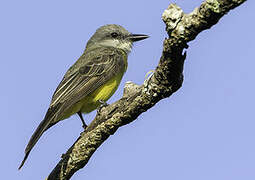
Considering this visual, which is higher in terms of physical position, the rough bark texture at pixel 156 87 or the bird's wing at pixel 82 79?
the bird's wing at pixel 82 79

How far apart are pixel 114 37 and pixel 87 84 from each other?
2388 millimetres

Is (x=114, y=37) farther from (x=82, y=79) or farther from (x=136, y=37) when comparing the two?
(x=82, y=79)

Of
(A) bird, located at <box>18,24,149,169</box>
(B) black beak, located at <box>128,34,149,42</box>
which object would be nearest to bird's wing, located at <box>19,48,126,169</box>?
(A) bird, located at <box>18,24,149,169</box>

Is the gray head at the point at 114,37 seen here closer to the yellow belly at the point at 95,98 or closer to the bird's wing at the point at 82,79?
the bird's wing at the point at 82,79

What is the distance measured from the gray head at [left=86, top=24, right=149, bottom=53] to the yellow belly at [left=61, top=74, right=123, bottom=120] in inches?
63.5

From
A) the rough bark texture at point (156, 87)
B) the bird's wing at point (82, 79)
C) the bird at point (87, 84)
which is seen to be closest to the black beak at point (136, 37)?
the bird at point (87, 84)

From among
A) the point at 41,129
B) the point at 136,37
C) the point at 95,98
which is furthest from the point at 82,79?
the point at 136,37

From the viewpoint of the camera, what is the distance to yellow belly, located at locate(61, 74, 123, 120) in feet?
25.7

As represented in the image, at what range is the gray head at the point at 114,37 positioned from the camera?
32.0 ft

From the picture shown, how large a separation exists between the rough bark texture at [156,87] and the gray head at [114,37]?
12.3ft

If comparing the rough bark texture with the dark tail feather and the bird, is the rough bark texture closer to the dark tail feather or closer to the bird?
the dark tail feather

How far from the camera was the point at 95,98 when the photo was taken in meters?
7.89

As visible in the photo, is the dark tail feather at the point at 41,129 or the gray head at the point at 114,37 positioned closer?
the dark tail feather at the point at 41,129

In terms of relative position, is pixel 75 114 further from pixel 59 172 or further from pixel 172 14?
pixel 172 14
